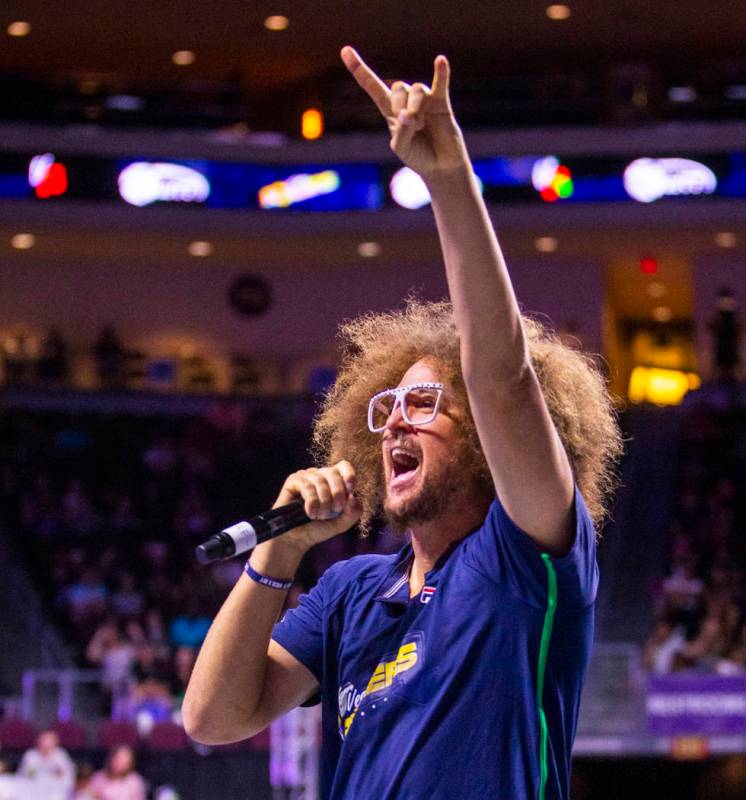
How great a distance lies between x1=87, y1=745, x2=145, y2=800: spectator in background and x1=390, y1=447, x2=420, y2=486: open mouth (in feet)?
27.3

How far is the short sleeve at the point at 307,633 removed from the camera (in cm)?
265

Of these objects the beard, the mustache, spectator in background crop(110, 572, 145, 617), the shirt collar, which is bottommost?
spectator in background crop(110, 572, 145, 617)

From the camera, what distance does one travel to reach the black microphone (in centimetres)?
223

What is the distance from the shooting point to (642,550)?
1547 cm

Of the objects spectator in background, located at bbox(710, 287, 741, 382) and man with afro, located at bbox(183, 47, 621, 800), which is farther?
spectator in background, located at bbox(710, 287, 741, 382)

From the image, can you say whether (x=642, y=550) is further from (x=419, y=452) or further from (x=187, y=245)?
(x=419, y=452)

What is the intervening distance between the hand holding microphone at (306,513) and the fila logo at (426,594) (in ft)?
0.72

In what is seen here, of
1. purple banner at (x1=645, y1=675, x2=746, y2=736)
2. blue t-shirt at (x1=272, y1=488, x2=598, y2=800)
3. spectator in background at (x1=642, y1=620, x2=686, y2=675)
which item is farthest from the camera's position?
spectator in background at (x1=642, y1=620, x2=686, y2=675)

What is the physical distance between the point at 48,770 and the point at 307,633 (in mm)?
8415

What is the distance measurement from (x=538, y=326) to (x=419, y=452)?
38 centimetres

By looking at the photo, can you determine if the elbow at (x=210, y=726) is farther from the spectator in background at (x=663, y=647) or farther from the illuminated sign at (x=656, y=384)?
the illuminated sign at (x=656, y=384)

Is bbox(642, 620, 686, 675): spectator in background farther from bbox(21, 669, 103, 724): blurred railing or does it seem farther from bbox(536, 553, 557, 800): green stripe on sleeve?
bbox(536, 553, 557, 800): green stripe on sleeve

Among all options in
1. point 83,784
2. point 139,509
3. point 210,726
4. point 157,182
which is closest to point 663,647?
point 83,784


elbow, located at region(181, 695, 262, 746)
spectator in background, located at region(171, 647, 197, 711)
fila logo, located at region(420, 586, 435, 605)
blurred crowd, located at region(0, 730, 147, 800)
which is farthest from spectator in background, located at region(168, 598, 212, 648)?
fila logo, located at region(420, 586, 435, 605)
